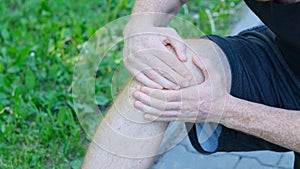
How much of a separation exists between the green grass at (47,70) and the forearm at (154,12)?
856 mm

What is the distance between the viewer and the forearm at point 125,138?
2311 mm

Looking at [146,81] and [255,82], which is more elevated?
[146,81]

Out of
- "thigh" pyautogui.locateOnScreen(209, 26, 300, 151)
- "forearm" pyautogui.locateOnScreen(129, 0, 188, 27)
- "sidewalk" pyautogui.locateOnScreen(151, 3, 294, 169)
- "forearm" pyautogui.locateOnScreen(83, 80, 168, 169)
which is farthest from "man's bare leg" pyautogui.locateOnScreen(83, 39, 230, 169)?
"sidewalk" pyautogui.locateOnScreen(151, 3, 294, 169)

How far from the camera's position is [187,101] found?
7.37ft

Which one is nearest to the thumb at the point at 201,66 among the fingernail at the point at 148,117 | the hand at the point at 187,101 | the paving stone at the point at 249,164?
the hand at the point at 187,101

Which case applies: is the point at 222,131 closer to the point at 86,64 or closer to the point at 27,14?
the point at 86,64

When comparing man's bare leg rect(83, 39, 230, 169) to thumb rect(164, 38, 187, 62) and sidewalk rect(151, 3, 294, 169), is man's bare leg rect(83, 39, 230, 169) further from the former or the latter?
sidewalk rect(151, 3, 294, 169)

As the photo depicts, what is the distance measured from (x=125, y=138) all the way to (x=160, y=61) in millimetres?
277

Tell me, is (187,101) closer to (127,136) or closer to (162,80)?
(162,80)

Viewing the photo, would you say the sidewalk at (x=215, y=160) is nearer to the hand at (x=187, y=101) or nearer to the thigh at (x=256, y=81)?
the thigh at (x=256, y=81)

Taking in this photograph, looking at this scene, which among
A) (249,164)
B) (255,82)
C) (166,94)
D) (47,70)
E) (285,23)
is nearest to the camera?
(166,94)

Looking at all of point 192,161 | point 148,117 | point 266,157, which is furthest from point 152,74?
point 266,157

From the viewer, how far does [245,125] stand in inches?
90.6

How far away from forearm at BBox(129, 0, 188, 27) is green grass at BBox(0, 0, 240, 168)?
856 mm
